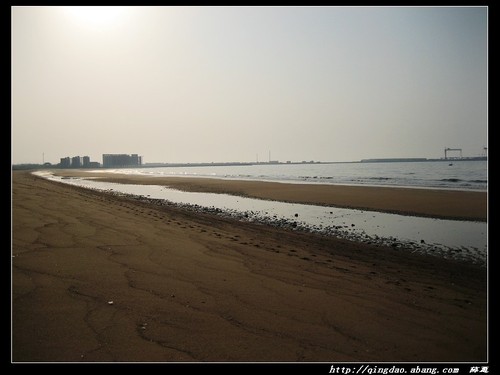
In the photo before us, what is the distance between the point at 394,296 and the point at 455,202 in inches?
572

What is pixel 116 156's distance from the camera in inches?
6432

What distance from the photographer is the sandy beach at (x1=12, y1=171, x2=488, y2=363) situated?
2.87 meters

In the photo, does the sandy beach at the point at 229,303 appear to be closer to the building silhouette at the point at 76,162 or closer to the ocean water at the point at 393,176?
Result: the ocean water at the point at 393,176

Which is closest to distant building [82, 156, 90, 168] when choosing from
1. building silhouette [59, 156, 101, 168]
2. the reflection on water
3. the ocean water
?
building silhouette [59, 156, 101, 168]

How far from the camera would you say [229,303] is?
3.79 metres

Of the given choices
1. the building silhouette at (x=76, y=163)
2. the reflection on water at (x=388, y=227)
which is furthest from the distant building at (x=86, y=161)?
the reflection on water at (x=388, y=227)

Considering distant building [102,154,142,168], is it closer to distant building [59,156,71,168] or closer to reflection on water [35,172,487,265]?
distant building [59,156,71,168]

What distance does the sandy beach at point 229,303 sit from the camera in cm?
287

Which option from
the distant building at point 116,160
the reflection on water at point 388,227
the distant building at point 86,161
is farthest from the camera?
the distant building at point 116,160

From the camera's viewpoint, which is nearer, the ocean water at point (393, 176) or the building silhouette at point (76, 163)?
the ocean water at point (393, 176)

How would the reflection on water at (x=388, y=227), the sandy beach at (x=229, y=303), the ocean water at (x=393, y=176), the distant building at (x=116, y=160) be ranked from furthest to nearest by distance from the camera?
the distant building at (x=116, y=160) < the ocean water at (x=393, y=176) < the reflection on water at (x=388, y=227) < the sandy beach at (x=229, y=303)

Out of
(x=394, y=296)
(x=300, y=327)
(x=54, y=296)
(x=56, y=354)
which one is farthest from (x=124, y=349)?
(x=394, y=296)
